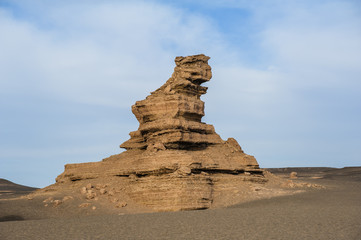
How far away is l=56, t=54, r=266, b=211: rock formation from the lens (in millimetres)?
21297

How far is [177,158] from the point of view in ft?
72.2

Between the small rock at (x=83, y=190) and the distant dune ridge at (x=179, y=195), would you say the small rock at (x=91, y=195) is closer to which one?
the distant dune ridge at (x=179, y=195)

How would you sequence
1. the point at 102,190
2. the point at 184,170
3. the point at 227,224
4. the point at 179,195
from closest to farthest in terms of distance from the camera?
the point at 227,224, the point at 179,195, the point at 184,170, the point at 102,190

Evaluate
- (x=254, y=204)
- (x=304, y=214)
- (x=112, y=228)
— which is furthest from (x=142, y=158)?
(x=304, y=214)

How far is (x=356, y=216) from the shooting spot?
16297mm

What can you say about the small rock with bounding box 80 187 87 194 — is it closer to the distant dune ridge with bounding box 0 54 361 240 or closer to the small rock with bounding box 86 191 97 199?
the distant dune ridge with bounding box 0 54 361 240

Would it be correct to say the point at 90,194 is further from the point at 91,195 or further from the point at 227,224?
the point at 227,224

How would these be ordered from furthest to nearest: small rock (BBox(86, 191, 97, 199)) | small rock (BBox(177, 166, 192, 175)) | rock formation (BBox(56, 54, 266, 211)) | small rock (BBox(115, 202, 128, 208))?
small rock (BBox(86, 191, 97, 199)), small rock (BBox(115, 202, 128, 208)), rock formation (BBox(56, 54, 266, 211)), small rock (BBox(177, 166, 192, 175))

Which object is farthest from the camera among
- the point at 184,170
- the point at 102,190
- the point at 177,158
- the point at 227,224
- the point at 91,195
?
the point at 102,190

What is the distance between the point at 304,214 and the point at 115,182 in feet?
36.2

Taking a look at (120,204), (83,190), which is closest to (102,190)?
(83,190)

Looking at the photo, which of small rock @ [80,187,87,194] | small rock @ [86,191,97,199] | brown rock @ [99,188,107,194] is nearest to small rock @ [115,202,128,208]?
brown rock @ [99,188,107,194]

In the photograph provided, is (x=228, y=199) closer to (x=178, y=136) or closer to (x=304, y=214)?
(x=178, y=136)

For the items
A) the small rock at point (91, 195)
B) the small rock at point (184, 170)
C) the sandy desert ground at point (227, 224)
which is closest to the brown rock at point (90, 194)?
the small rock at point (91, 195)
